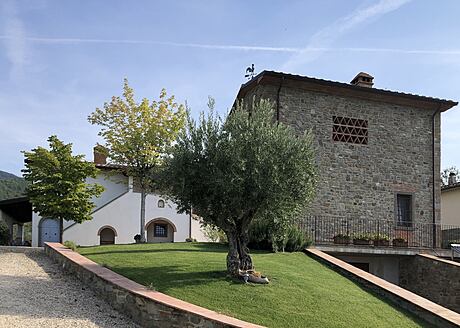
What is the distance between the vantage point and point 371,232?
20.3 meters

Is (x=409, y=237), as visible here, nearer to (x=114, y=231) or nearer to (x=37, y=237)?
(x=114, y=231)

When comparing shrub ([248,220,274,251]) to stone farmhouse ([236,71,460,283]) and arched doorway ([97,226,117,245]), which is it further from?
arched doorway ([97,226,117,245])

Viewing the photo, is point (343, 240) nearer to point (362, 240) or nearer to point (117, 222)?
point (362, 240)

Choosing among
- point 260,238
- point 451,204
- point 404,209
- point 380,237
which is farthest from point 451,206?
point 260,238

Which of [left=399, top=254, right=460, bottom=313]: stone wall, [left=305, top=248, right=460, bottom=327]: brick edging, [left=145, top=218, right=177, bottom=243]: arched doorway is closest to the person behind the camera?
[left=305, top=248, right=460, bottom=327]: brick edging

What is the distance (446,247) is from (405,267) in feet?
10.5

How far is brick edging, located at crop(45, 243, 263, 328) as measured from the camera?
340 inches

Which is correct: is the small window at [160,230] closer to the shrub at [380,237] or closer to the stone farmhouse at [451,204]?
the shrub at [380,237]

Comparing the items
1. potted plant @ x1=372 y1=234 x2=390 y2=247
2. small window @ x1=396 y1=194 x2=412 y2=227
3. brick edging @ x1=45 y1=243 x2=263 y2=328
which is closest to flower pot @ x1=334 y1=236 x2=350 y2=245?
potted plant @ x1=372 y1=234 x2=390 y2=247

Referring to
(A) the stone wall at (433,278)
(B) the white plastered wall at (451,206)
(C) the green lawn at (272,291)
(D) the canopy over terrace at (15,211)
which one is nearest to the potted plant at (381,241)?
(A) the stone wall at (433,278)

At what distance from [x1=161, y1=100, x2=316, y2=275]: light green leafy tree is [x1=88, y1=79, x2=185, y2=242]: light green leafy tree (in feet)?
34.0

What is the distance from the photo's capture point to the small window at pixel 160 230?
1256 inches

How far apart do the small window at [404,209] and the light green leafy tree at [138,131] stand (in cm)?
958

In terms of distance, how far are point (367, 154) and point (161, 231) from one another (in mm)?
15189
